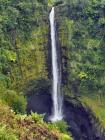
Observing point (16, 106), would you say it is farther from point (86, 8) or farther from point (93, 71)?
point (86, 8)

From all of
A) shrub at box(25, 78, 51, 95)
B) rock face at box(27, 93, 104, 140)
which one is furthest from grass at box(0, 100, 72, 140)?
shrub at box(25, 78, 51, 95)

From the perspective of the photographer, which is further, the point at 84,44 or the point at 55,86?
the point at 84,44

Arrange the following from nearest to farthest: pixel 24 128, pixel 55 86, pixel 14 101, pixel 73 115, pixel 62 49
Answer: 1. pixel 24 128
2. pixel 14 101
3. pixel 73 115
4. pixel 55 86
5. pixel 62 49

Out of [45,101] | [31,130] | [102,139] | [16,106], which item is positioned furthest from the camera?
[45,101]

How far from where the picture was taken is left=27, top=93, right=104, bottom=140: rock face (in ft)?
84.0

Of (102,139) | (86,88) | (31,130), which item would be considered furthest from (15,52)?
(31,130)

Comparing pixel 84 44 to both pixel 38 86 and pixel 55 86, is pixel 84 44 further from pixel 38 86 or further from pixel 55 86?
pixel 38 86

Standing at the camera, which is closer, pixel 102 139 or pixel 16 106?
pixel 16 106

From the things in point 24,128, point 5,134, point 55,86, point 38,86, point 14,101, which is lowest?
point 55,86

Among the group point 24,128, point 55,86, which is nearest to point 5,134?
point 24,128

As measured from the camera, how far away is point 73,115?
26312 millimetres

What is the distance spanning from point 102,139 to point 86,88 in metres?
3.21

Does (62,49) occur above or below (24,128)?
below

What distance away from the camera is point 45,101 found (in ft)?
88.4
